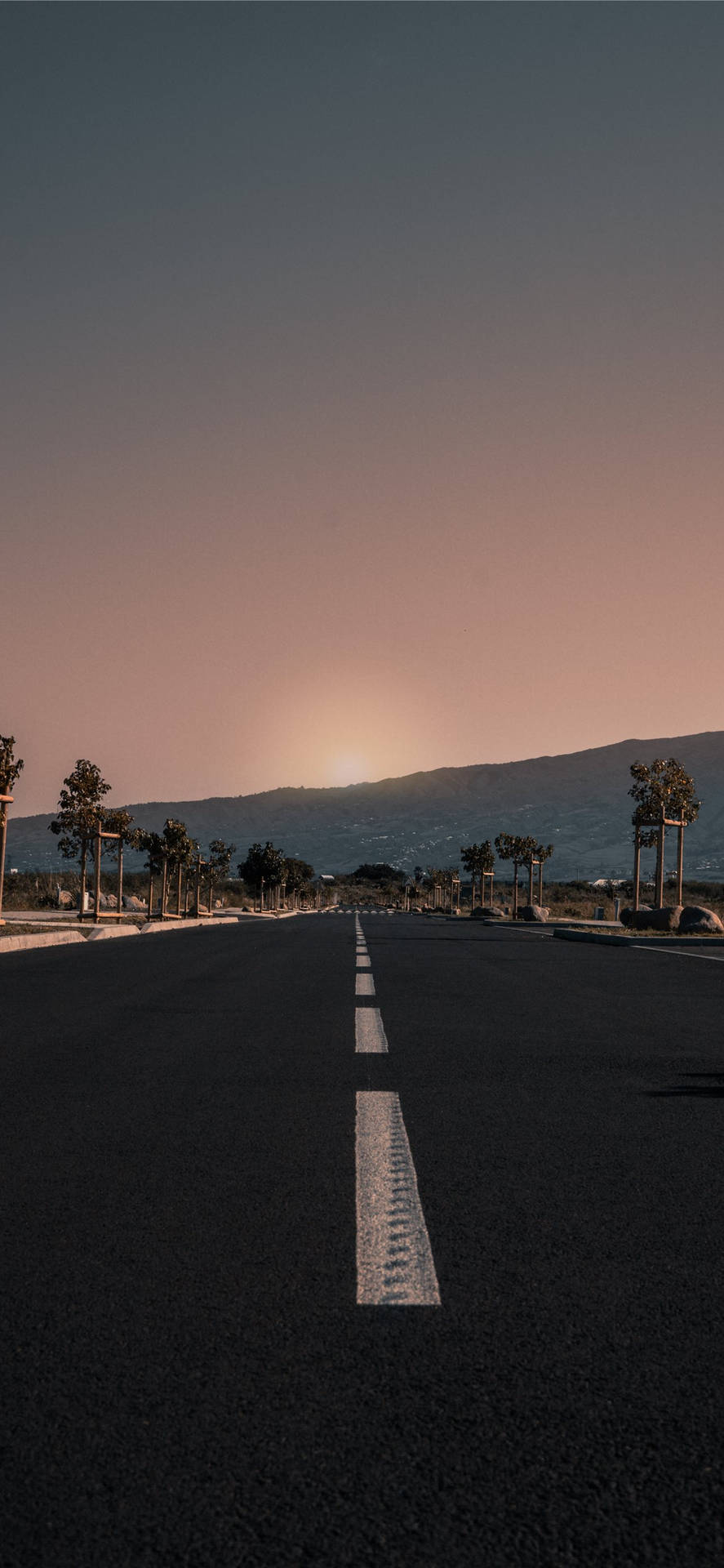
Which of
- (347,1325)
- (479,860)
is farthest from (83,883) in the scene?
(479,860)

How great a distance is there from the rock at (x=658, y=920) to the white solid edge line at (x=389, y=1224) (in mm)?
36704

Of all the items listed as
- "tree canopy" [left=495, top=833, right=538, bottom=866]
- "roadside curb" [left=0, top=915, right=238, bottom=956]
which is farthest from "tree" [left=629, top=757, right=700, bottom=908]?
"tree canopy" [left=495, top=833, right=538, bottom=866]

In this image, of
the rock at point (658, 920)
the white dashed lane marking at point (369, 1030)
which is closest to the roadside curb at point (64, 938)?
the white dashed lane marking at point (369, 1030)

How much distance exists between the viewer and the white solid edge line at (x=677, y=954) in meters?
21.8

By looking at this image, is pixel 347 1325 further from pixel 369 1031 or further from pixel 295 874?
pixel 295 874

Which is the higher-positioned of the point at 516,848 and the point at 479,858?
the point at 516,848

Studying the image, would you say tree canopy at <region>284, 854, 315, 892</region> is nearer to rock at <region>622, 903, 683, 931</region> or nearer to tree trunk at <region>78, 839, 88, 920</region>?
tree trunk at <region>78, 839, 88, 920</region>

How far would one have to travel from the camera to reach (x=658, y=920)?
42.2 m

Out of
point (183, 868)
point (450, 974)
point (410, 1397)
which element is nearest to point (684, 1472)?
point (410, 1397)

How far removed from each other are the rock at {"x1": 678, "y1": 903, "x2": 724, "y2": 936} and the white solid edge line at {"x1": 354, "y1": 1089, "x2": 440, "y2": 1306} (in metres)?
35.7

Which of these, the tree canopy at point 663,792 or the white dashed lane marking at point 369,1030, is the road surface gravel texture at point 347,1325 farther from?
the tree canopy at point 663,792

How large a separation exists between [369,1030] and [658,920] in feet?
110

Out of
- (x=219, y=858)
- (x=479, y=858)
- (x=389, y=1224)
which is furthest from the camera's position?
(x=479, y=858)

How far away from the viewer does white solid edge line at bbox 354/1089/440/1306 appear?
12.2ft
